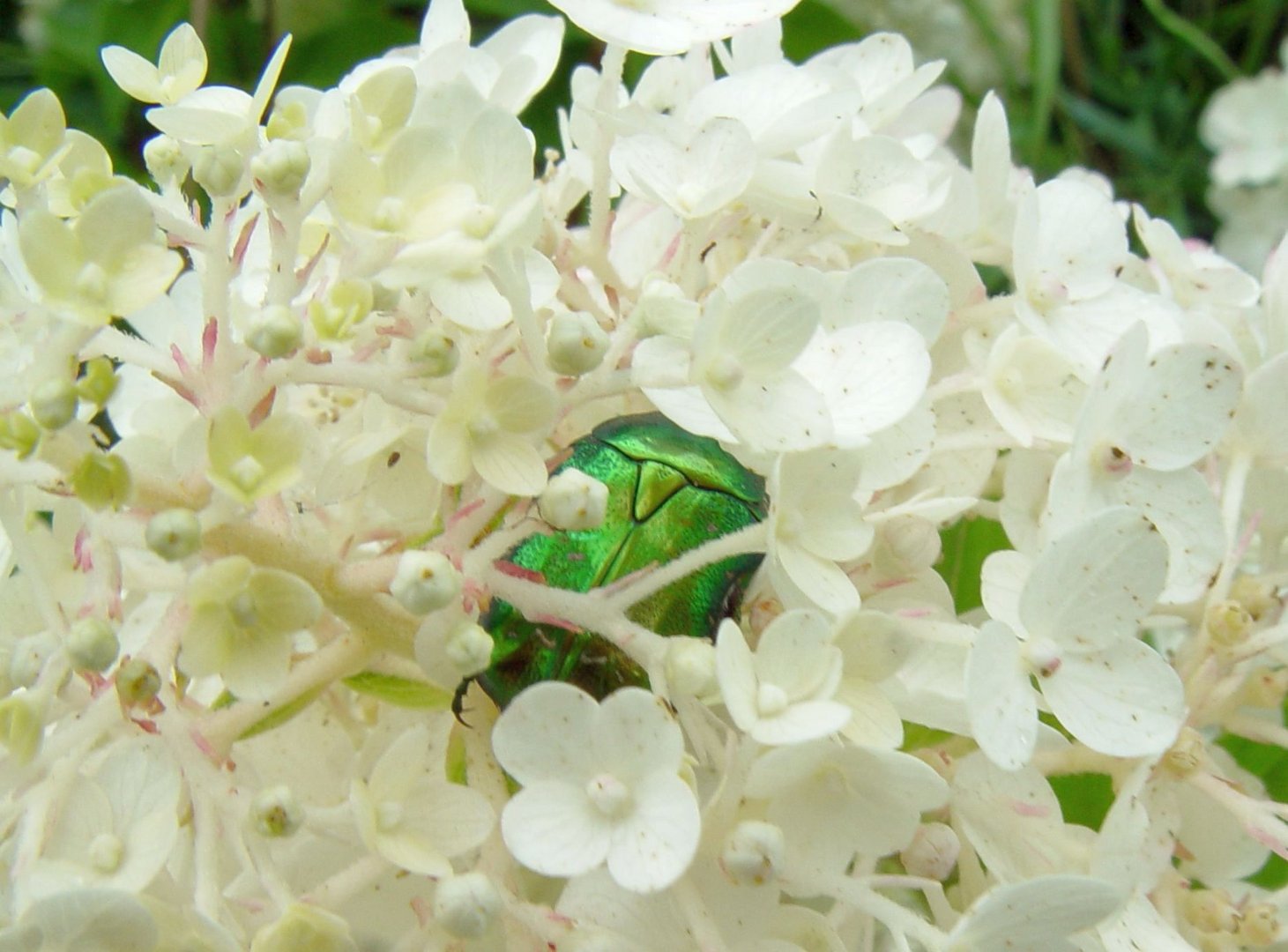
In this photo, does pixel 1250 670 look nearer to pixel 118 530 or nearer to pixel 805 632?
pixel 805 632

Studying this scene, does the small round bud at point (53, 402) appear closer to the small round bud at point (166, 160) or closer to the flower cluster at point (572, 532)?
the flower cluster at point (572, 532)

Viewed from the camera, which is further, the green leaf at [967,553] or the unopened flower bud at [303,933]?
the green leaf at [967,553]

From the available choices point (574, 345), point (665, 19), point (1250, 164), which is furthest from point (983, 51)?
point (574, 345)

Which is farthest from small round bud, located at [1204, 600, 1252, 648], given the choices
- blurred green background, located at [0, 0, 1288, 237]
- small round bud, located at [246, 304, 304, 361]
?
blurred green background, located at [0, 0, 1288, 237]

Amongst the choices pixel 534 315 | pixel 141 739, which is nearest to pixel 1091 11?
pixel 534 315

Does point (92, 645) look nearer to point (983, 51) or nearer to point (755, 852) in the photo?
point (755, 852)

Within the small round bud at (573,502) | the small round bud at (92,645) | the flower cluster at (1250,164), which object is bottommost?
the flower cluster at (1250,164)

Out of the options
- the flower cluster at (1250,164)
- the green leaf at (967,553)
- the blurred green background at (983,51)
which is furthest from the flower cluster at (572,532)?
the flower cluster at (1250,164)
